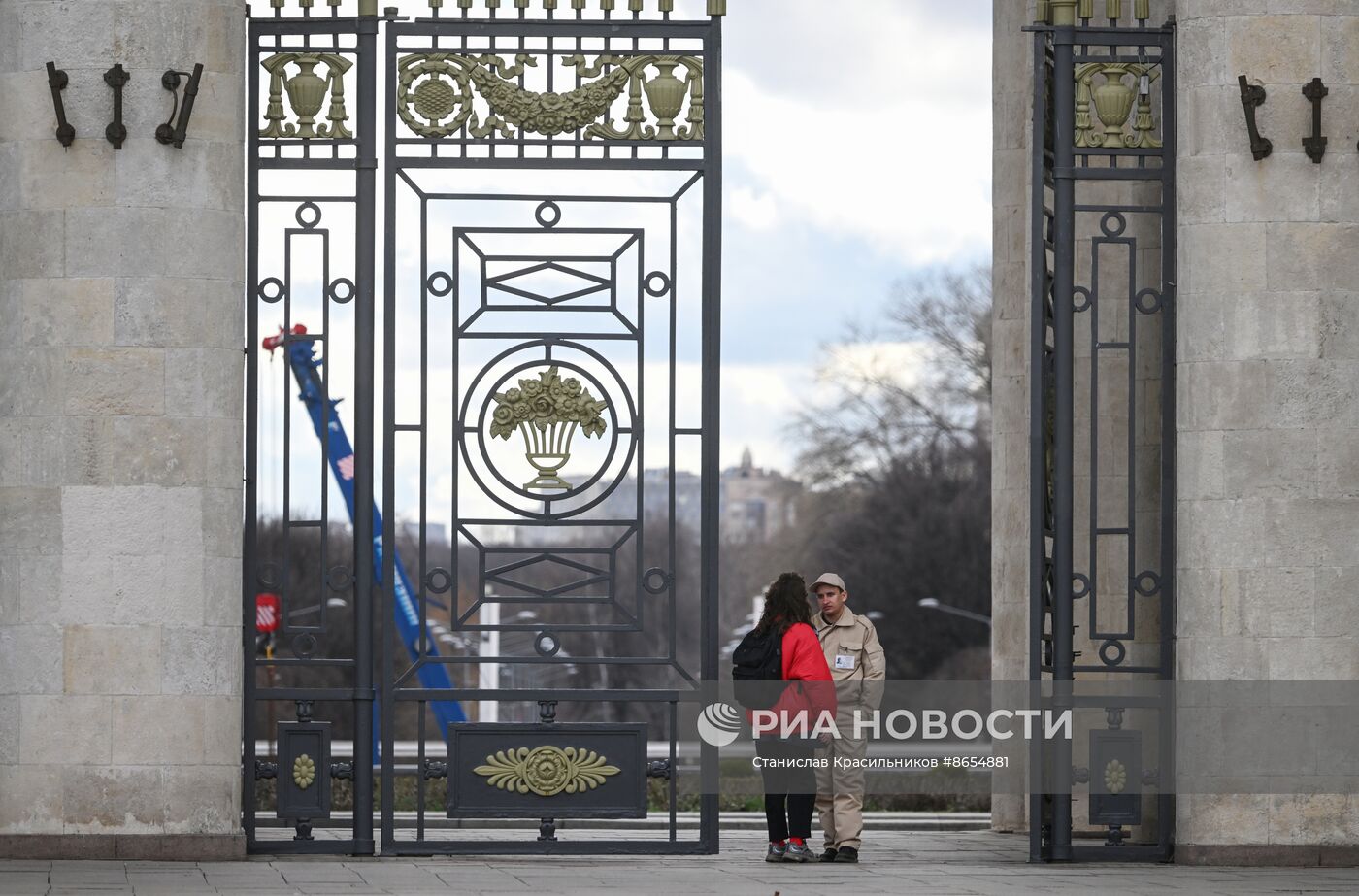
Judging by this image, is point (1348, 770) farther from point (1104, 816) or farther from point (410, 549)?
point (410, 549)

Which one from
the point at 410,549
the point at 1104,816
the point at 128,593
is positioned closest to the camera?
the point at 128,593

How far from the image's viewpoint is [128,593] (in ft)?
34.2

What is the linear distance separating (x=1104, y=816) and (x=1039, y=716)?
668 mm

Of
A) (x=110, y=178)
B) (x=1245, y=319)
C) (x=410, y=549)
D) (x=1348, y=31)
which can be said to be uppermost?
(x=1348, y=31)

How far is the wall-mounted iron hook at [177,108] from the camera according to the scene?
34.1 feet

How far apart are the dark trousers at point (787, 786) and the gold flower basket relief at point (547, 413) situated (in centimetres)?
185

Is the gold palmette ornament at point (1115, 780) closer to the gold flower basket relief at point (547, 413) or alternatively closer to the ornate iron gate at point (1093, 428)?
the ornate iron gate at point (1093, 428)

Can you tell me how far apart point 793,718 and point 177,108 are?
465cm

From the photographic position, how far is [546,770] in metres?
10.9

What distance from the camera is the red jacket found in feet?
36.6

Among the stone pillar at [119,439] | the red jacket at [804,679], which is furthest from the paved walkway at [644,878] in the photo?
the red jacket at [804,679]

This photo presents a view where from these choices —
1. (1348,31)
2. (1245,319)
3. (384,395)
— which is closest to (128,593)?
(384,395)

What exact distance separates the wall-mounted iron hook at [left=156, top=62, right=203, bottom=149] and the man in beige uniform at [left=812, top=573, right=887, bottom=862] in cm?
417

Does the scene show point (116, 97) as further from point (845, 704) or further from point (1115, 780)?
point (1115, 780)
